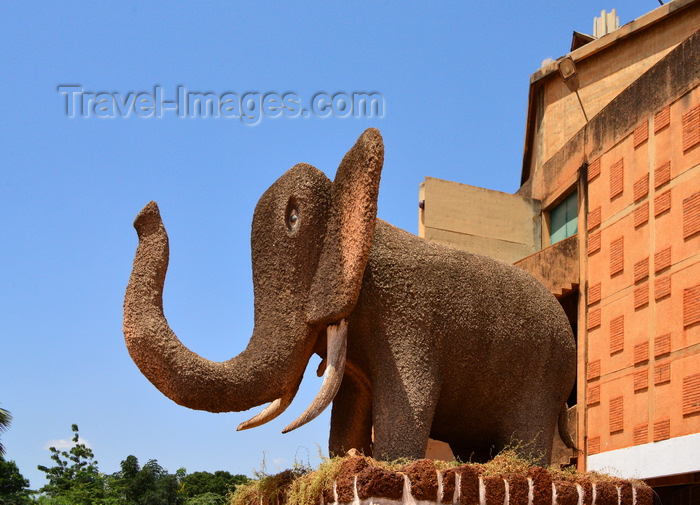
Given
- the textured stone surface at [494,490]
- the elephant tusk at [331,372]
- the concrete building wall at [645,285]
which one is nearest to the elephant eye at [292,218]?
the elephant tusk at [331,372]

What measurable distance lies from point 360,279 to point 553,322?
2.08 m

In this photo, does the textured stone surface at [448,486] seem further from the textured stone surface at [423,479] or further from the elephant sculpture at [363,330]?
the elephant sculpture at [363,330]

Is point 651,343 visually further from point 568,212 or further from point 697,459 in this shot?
point 568,212

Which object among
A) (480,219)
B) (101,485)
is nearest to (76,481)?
(101,485)

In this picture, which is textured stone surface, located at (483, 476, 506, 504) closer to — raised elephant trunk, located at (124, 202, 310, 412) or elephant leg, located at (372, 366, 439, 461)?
elephant leg, located at (372, 366, 439, 461)

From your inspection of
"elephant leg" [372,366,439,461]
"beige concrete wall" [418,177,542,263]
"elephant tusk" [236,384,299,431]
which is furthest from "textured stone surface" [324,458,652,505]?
"beige concrete wall" [418,177,542,263]

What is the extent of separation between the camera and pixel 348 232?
291 inches

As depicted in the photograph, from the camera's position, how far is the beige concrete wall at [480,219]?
19.4 metres

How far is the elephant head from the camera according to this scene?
6.76 m

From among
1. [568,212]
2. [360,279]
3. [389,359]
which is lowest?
[389,359]

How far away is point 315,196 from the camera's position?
754 centimetres

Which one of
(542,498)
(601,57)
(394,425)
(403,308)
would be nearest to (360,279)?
(403,308)

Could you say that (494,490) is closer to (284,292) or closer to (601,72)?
(284,292)

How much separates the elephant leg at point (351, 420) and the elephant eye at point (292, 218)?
1.38 meters
